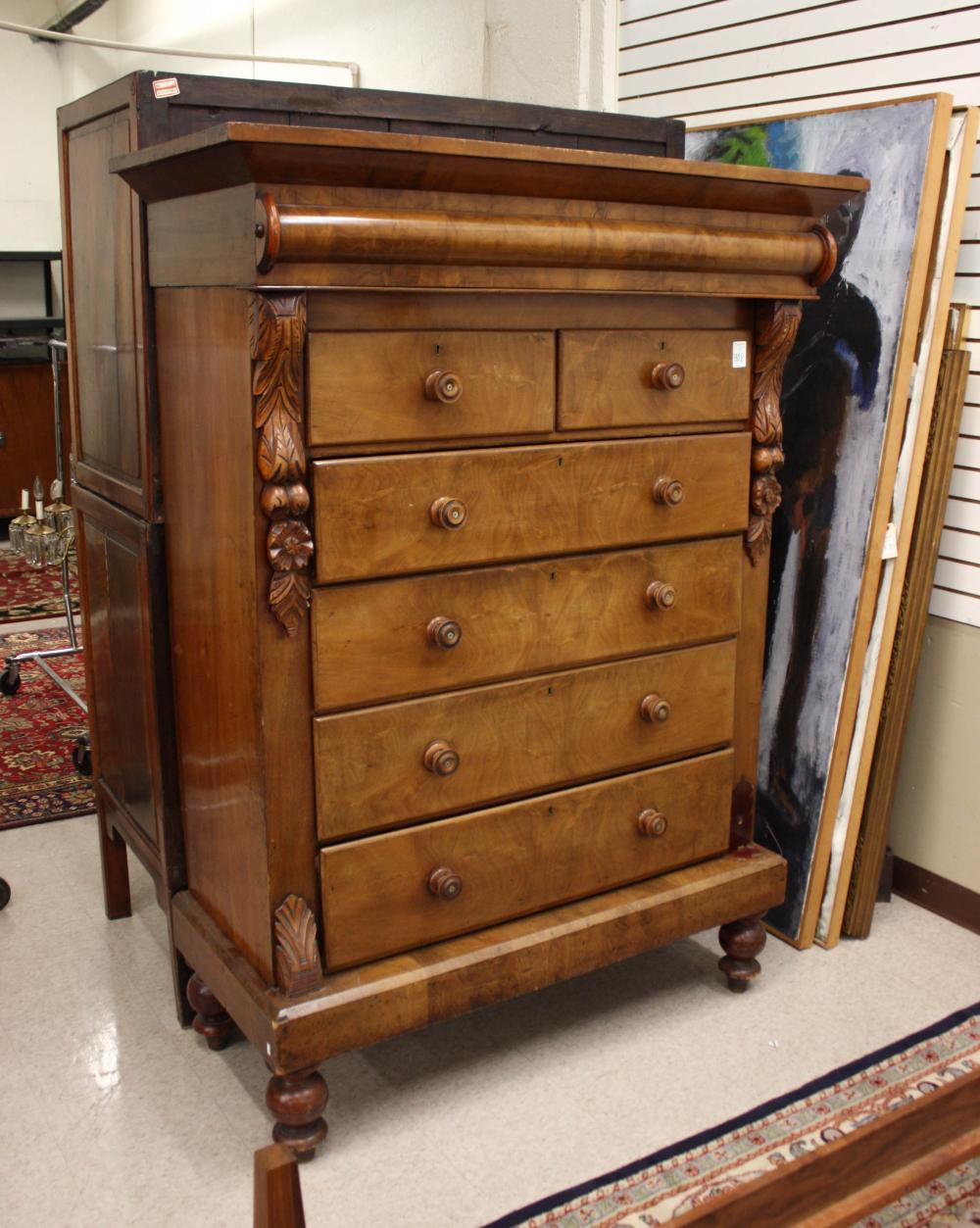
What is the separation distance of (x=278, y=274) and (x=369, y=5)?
375 centimetres

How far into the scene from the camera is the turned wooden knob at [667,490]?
8.27ft

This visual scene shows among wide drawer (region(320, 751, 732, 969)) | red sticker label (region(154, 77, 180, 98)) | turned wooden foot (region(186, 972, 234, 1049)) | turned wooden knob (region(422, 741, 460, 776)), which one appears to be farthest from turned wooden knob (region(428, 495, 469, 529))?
turned wooden foot (region(186, 972, 234, 1049))

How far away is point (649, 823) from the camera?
267 centimetres

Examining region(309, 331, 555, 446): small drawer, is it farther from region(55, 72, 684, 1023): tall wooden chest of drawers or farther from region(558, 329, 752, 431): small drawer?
region(55, 72, 684, 1023): tall wooden chest of drawers

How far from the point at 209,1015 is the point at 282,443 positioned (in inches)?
49.9

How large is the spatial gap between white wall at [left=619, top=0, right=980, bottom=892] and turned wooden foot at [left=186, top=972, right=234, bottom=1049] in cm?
174

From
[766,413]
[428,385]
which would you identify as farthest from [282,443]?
[766,413]

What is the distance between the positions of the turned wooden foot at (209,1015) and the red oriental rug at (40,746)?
1378 millimetres

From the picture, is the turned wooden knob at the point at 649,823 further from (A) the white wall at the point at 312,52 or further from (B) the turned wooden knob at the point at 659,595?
(A) the white wall at the point at 312,52

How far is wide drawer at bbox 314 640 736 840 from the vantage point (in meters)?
2.28

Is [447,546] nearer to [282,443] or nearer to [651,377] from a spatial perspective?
[282,443]

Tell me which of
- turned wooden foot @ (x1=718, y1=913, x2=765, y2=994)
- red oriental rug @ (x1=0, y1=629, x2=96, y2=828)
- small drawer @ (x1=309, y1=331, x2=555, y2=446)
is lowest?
red oriental rug @ (x1=0, y1=629, x2=96, y2=828)

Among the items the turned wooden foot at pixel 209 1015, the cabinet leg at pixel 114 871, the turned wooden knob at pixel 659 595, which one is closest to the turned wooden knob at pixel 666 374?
the turned wooden knob at pixel 659 595

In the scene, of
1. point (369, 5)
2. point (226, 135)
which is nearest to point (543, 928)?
point (226, 135)
